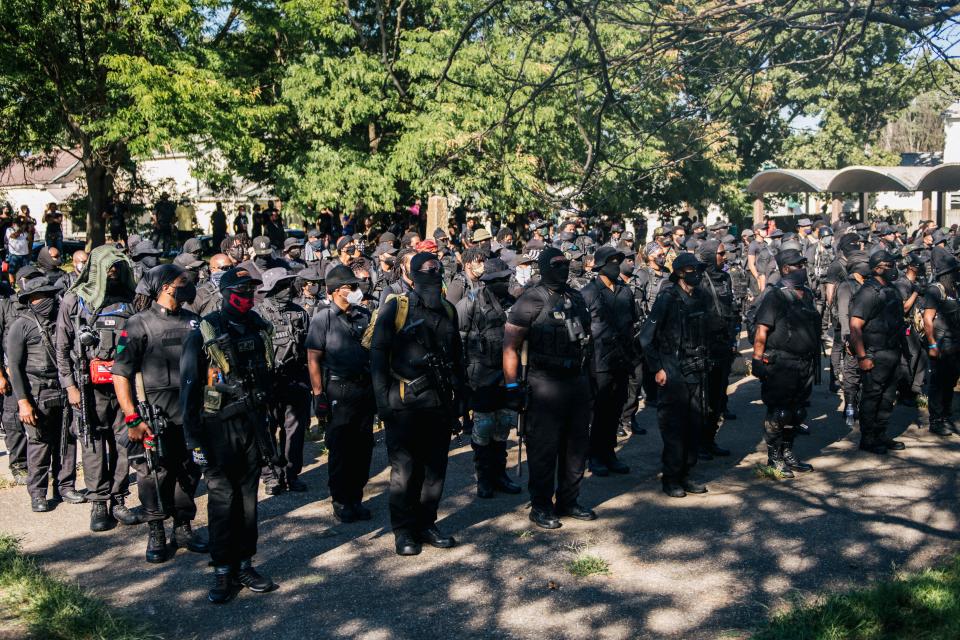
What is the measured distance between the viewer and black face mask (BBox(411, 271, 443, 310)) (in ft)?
21.2

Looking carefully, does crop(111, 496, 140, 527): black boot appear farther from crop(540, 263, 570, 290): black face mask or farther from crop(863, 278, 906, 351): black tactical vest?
crop(863, 278, 906, 351): black tactical vest

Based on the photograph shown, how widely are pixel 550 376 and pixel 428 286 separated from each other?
1.15 m

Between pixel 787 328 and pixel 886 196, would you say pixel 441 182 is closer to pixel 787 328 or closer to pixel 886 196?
pixel 787 328

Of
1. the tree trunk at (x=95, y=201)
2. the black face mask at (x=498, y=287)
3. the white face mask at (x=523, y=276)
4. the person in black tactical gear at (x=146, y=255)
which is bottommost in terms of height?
the black face mask at (x=498, y=287)

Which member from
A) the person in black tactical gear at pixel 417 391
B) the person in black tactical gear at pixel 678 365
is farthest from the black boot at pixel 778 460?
the person in black tactical gear at pixel 417 391

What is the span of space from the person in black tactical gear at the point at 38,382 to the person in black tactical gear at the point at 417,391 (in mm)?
3055

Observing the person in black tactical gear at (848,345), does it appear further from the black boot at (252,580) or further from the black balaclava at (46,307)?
the black balaclava at (46,307)

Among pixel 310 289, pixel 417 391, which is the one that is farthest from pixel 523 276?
pixel 417 391

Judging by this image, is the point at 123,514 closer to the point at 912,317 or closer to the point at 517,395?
the point at 517,395

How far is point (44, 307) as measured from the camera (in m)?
7.57

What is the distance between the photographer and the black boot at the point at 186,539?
6.57m

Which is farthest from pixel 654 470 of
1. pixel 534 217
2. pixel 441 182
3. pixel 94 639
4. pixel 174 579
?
pixel 441 182

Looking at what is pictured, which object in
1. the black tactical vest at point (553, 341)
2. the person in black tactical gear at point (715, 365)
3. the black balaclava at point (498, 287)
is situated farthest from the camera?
the person in black tactical gear at point (715, 365)

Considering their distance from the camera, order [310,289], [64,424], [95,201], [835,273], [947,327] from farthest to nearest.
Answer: [95,201] < [835,273] < [947,327] < [310,289] < [64,424]
